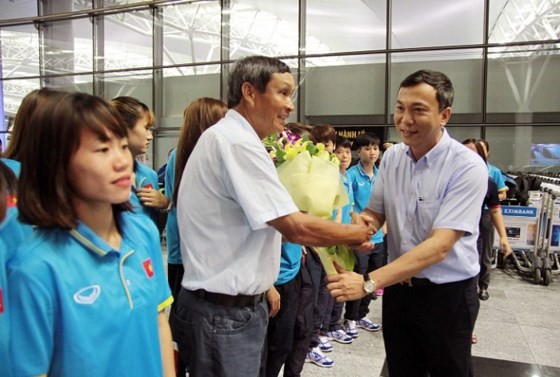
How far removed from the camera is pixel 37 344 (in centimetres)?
84

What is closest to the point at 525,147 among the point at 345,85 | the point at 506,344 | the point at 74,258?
the point at 345,85

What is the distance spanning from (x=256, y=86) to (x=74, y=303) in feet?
3.10

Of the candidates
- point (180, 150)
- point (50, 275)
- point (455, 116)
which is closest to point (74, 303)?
point (50, 275)

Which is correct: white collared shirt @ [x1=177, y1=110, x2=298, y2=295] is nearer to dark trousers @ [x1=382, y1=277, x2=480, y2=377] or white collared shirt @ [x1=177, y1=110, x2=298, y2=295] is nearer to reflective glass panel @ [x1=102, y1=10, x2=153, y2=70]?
dark trousers @ [x1=382, y1=277, x2=480, y2=377]

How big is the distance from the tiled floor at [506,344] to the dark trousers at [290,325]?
2.23 feet

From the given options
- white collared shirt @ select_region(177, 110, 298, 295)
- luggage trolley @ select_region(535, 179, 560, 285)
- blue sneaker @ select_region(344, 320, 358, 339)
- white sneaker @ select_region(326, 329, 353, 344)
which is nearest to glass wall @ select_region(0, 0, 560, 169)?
luggage trolley @ select_region(535, 179, 560, 285)

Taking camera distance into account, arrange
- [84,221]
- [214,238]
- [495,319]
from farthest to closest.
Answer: [495,319], [214,238], [84,221]

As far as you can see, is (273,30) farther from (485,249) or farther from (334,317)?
(334,317)

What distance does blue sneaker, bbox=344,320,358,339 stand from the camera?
11.9ft

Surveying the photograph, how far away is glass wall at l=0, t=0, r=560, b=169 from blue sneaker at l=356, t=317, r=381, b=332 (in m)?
5.14

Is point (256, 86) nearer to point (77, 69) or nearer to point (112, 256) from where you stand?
point (112, 256)

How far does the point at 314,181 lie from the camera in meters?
1.44

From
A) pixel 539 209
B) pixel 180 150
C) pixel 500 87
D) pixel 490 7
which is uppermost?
pixel 490 7

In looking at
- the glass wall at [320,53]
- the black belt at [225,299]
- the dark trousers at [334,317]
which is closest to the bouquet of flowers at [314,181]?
the black belt at [225,299]
